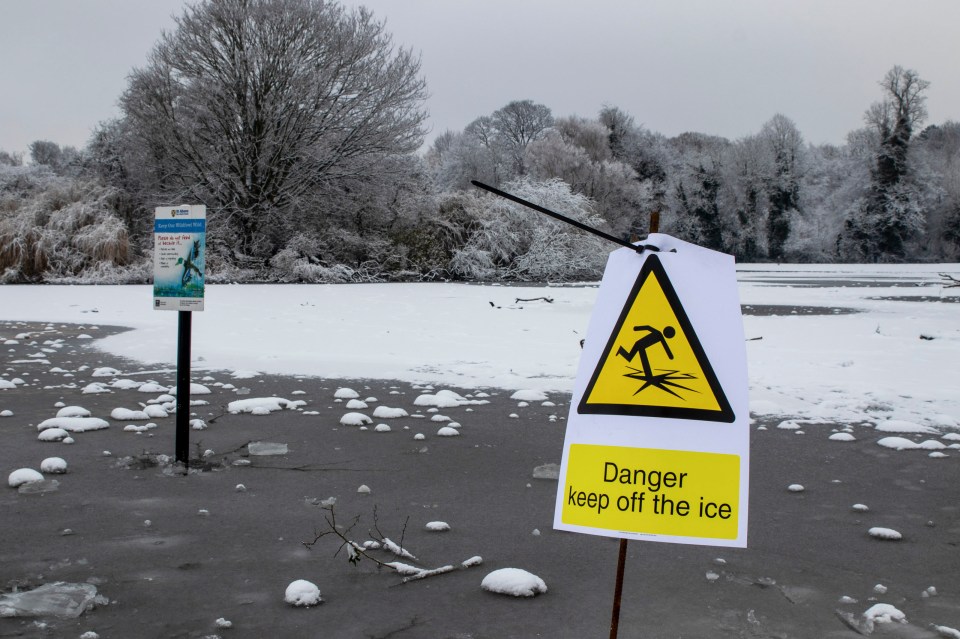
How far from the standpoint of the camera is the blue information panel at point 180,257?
5.45m

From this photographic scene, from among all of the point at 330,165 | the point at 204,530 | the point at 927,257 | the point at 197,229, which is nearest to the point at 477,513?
the point at 204,530

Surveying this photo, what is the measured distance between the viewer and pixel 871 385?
850 cm

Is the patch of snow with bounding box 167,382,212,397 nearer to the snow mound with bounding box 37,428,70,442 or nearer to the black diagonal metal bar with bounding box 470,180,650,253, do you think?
the snow mound with bounding box 37,428,70,442

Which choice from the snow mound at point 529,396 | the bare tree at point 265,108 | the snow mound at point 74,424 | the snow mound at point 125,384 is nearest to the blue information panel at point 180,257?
the snow mound at point 74,424

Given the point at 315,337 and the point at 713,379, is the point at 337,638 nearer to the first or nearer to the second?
the point at 713,379

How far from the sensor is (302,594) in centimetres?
321

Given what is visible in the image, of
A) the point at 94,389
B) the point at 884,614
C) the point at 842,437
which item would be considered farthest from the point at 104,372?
the point at 884,614

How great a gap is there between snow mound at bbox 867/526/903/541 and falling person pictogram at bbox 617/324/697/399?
2.04 m

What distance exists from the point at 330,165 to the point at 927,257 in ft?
155

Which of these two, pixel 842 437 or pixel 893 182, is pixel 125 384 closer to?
pixel 842 437

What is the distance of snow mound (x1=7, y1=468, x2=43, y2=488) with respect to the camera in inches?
187

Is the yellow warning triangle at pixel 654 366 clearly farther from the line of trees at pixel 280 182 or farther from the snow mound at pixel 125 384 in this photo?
the line of trees at pixel 280 182

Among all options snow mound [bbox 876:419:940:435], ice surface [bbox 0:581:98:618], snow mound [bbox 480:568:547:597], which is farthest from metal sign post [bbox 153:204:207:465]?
snow mound [bbox 876:419:940:435]

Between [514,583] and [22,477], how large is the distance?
3069mm
